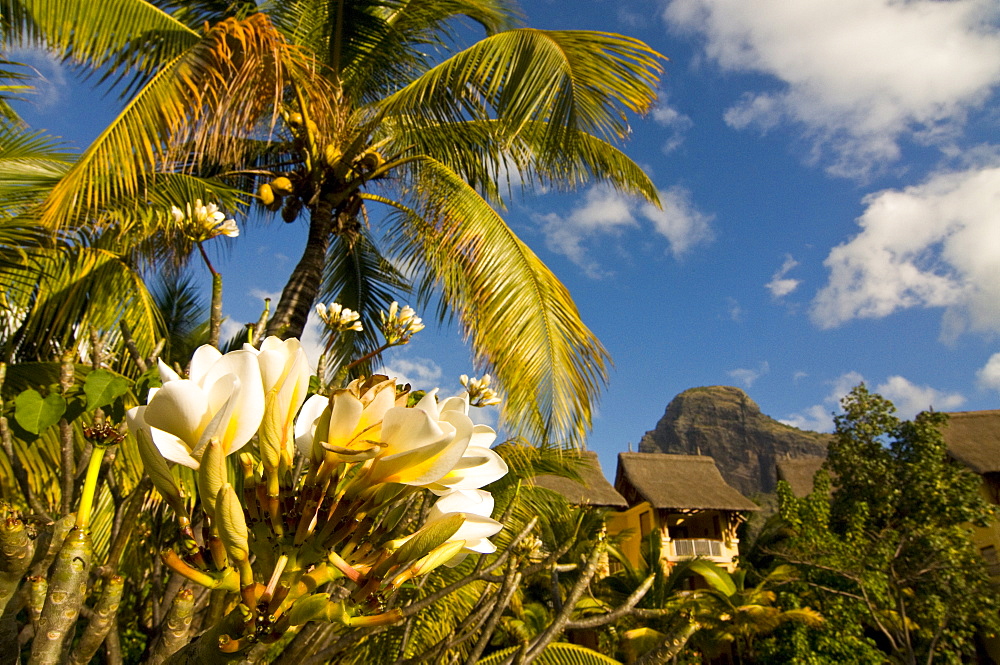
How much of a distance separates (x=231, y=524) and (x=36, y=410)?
0.78 m

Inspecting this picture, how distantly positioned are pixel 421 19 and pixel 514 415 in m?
3.17

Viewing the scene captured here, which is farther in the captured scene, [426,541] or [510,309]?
[510,309]

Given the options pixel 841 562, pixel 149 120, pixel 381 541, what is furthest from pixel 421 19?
pixel 841 562

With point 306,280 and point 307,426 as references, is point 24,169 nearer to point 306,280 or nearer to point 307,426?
point 306,280

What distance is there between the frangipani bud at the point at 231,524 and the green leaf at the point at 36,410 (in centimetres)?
72

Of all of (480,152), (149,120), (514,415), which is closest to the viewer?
(149,120)

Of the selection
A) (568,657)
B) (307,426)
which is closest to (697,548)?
(568,657)

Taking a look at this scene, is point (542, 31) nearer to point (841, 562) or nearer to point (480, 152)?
point (480, 152)

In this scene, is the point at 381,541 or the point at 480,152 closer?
the point at 381,541

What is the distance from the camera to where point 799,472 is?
2080 cm

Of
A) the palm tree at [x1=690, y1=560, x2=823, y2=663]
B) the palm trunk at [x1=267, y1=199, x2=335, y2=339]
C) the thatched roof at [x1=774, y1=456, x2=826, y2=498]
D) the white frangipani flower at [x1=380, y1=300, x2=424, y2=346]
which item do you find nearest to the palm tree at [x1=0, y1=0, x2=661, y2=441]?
the palm trunk at [x1=267, y1=199, x2=335, y2=339]

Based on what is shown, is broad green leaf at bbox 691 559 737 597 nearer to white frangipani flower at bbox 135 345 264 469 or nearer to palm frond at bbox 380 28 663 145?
palm frond at bbox 380 28 663 145

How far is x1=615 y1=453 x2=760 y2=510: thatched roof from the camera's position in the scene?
18.5 meters

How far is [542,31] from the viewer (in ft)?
13.2
